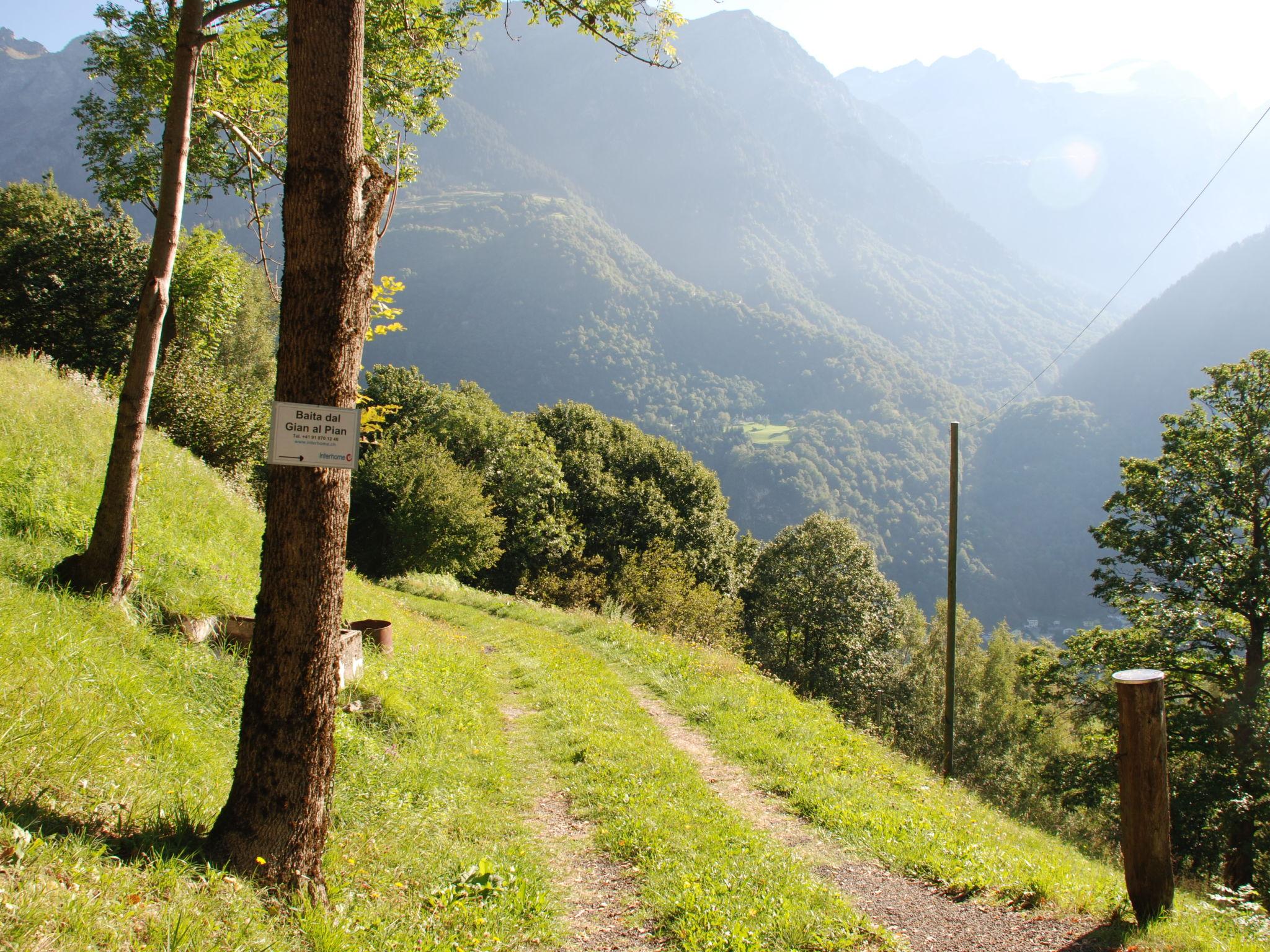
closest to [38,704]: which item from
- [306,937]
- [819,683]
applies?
[306,937]

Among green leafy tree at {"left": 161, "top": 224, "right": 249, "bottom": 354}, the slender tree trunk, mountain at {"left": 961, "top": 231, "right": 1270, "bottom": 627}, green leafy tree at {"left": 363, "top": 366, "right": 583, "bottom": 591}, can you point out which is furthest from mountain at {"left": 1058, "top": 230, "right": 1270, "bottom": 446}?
green leafy tree at {"left": 161, "top": 224, "right": 249, "bottom": 354}

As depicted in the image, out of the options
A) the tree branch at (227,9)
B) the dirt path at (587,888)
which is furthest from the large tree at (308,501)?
the tree branch at (227,9)

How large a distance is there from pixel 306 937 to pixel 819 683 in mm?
41563

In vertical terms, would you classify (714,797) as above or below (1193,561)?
below

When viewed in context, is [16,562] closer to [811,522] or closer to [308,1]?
[308,1]

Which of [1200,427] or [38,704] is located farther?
[1200,427]

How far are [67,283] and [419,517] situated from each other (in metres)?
14.5

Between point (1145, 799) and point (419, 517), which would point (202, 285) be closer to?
point (419, 517)

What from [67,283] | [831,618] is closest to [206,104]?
[67,283]

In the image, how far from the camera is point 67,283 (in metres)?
23.6

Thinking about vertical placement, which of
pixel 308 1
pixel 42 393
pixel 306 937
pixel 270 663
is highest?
pixel 308 1

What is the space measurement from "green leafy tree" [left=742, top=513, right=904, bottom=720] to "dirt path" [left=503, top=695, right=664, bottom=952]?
120 ft

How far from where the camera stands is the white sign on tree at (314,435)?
3352 mm

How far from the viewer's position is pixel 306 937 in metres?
3.06
